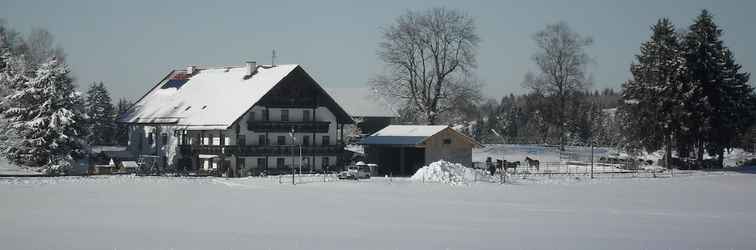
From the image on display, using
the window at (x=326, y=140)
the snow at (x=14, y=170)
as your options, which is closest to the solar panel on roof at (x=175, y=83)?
the snow at (x=14, y=170)

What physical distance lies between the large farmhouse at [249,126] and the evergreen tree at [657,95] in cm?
2371

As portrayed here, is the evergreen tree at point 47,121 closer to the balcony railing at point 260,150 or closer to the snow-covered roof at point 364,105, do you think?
the balcony railing at point 260,150

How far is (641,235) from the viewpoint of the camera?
3600 centimetres

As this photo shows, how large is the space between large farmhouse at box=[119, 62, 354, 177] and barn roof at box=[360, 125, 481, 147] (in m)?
2.94

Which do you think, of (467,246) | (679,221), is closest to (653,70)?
(679,221)

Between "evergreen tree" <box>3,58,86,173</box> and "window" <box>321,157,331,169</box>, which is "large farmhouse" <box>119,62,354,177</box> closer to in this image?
"window" <box>321,157,331,169</box>

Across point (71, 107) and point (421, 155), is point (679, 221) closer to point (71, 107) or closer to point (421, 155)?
point (421, 155)

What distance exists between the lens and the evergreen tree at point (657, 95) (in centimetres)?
7425

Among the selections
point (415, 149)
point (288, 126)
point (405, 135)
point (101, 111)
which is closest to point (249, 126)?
point (288, 126)

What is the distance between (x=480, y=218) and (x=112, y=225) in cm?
1517

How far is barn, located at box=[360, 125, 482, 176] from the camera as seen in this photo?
67.6 m

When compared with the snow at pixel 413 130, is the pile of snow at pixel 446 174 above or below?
below

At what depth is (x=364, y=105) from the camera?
95.6 m

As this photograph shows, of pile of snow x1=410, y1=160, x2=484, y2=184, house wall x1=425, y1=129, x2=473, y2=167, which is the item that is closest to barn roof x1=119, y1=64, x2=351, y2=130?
house wall x1=425, y1=129, x2=473, y2=167
